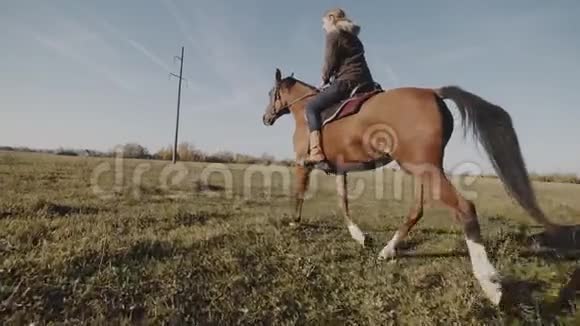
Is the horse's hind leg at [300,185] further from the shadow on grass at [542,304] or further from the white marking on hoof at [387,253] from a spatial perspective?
the shadow on grass at [542,304]

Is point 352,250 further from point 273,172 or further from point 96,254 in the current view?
point 273,172

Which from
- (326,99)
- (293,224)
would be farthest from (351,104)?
(293,224)

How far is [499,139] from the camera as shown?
15.3 feet

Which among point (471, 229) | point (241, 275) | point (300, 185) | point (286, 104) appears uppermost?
point (286, 104)

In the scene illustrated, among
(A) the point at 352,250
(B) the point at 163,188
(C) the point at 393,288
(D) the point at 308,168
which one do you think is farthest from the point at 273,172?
(C) the point at 393,288

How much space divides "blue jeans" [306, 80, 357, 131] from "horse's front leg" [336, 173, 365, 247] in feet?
3.86

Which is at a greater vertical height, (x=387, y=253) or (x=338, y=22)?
(x=338, y=22)

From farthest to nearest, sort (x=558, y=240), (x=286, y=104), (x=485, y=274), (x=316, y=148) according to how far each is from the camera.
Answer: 1. (x=286, y=104)
2. (x=316, y=148)
3. (x=558, y=240)
4. (x=485, y=274)

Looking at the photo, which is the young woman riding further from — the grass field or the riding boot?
the grass field

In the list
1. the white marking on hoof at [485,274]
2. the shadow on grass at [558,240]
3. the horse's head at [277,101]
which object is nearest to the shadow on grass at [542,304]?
the white marking on hoof at [485,274]

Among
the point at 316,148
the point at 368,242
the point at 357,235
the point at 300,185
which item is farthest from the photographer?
the point at 300,185

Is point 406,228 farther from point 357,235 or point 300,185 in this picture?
point 300,185

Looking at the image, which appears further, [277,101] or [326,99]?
[277,101]

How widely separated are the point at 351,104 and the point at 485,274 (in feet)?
9.10
